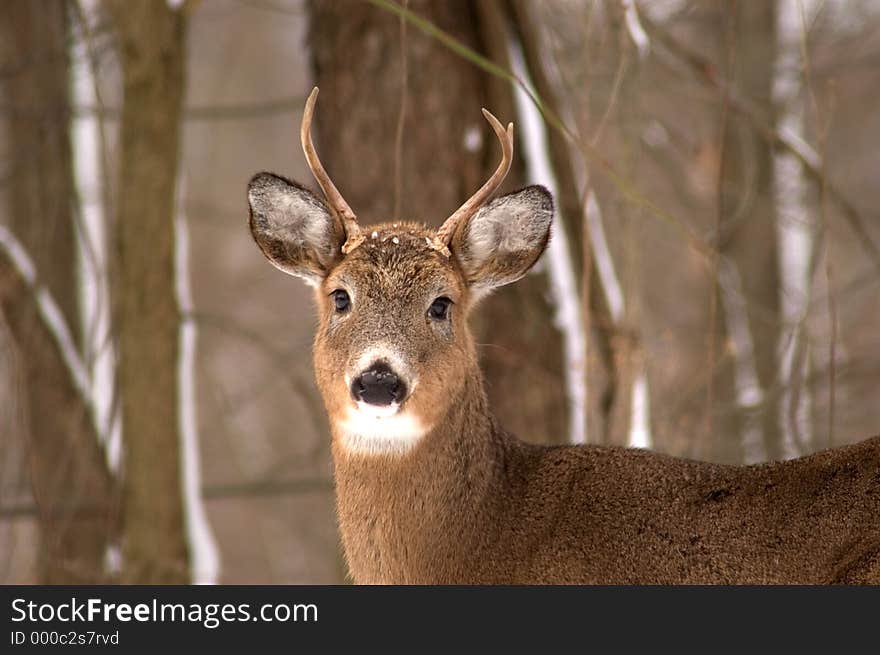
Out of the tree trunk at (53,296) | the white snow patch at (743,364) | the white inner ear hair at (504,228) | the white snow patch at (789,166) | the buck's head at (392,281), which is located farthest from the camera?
the white snow patch at (789,166)

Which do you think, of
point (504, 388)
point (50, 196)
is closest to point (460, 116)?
point (504, 388)

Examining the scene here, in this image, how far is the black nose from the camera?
4793 mm

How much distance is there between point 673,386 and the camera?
9.60 meters

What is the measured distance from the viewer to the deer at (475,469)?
15.1 ft

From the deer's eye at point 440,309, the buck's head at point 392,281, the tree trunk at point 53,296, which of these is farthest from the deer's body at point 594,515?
the tree trunk at point 53,296

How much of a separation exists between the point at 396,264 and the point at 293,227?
1.54 feet

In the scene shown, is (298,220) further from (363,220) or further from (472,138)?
(472,138)

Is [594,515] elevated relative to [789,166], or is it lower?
lower

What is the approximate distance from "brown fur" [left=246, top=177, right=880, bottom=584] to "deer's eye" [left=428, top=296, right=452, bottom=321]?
0.04 m

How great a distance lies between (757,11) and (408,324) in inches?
311

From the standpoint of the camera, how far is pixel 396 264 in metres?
5.18

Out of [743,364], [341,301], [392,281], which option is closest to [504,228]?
[392,281]

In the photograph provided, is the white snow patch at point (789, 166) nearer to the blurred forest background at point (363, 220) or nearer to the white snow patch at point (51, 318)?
the blurred forest background at point (363, 220)
